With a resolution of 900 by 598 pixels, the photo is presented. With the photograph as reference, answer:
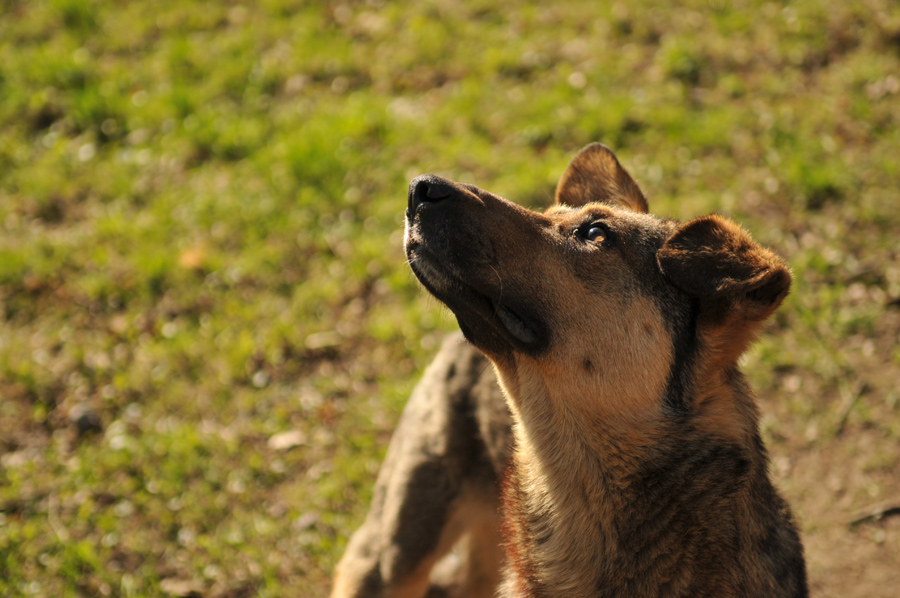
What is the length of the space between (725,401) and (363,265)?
3778mm

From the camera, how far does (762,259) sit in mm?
2611

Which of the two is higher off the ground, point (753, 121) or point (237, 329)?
point (753, 121)

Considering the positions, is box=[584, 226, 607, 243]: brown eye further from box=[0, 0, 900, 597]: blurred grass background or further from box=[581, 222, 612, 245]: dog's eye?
box=[0, 0, 900, 597]: blurred grass background

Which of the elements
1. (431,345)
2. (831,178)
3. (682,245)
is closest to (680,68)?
(831,178)

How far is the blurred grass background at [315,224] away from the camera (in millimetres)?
4715

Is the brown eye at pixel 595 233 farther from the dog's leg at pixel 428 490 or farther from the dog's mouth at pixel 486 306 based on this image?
the dog's leg at pixel 428 490

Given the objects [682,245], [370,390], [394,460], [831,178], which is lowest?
[370,390]

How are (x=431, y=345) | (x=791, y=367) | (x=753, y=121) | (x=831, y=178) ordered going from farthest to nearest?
1. (x=753, y=121)
2. (x=831, y=178)
3. (x=431, y=345)
4. (x=791, y=367)

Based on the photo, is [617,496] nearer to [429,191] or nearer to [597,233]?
[597,233]

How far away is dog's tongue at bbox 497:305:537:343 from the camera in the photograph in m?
3.00

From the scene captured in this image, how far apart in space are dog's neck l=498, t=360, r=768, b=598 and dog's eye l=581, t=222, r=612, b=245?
68 centimetres

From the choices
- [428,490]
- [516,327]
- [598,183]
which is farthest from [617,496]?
[598,183]

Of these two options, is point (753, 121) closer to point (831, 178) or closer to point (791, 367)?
point (831, 178)

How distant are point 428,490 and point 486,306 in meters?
1.20
